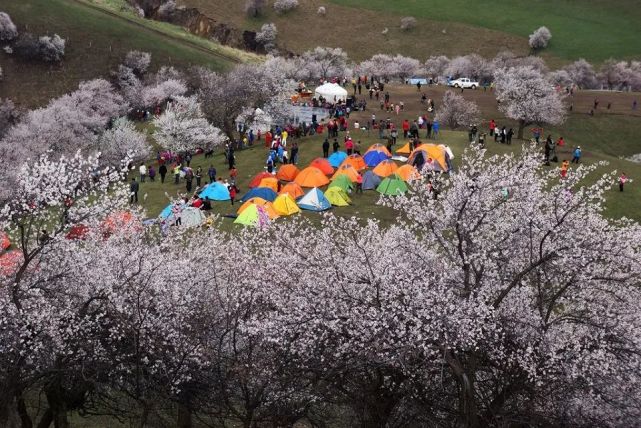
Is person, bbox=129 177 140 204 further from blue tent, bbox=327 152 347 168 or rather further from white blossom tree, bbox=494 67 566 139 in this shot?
white blossom tree, bbox=494 67 566 139

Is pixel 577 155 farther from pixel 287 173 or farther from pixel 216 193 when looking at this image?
pixel 216 193

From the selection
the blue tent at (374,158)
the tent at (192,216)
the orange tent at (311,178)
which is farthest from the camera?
the blue tent at (374,158)

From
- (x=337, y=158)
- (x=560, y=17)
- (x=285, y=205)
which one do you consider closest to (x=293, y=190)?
(x=285, y=205)

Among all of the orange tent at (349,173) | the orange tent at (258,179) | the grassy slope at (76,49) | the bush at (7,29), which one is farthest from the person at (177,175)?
the bush at (7,29)

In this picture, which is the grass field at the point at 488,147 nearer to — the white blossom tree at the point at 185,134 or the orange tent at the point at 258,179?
the orange tent at the point at 258,179

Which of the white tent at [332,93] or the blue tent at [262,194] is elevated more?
the white tent at [332,93]

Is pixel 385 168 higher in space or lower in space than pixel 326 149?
higher
